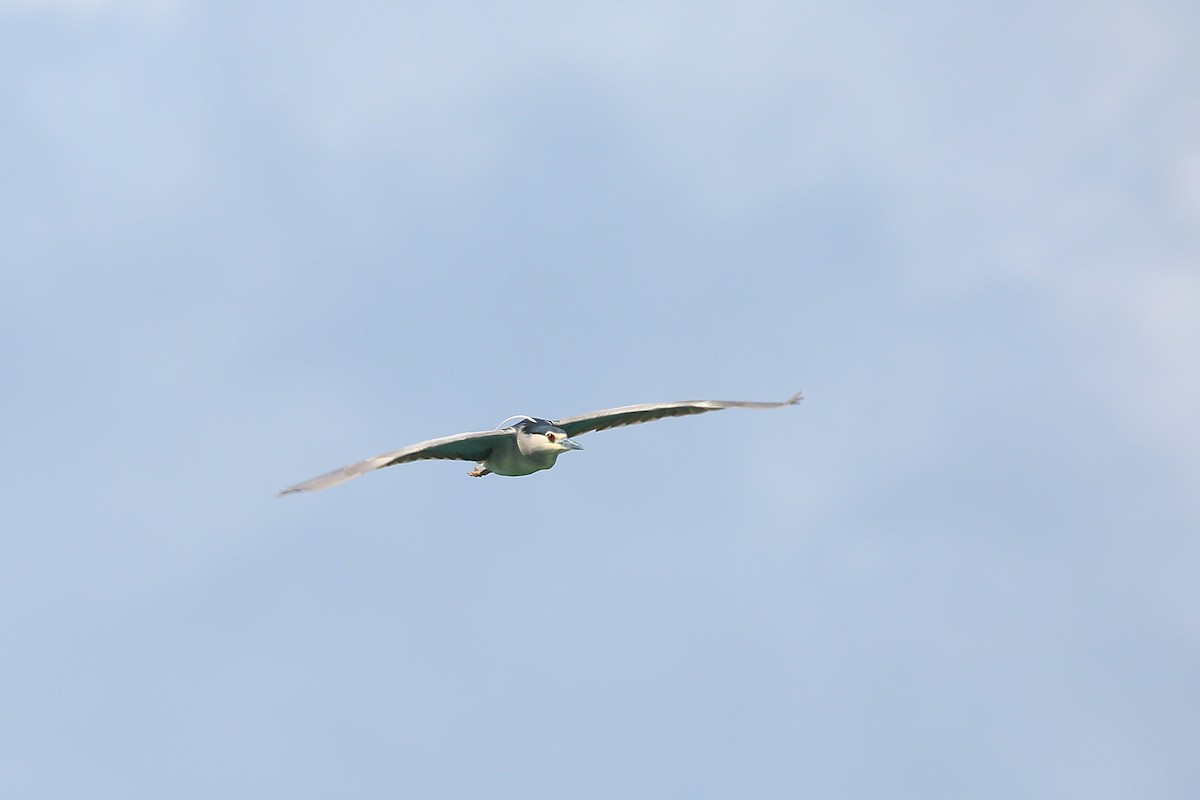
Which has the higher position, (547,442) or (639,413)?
(639,413)

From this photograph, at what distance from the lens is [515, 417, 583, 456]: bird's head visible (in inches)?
1515

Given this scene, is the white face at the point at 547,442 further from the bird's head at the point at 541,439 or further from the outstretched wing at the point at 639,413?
the outstretched wing at the point at 639,413

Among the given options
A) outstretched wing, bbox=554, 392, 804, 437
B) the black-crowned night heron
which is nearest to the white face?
the black-crowned night heron

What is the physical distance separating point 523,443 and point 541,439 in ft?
1.74

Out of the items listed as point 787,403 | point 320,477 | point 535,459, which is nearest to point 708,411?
point 787,403

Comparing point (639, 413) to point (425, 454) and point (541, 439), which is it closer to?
point (541, 439)

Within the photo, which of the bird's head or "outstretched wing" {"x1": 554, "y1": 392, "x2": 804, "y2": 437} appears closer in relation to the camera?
the bird's head

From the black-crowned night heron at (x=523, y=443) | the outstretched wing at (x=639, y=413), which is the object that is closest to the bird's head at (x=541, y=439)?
the black-crowned night heron at (x=523, y=443)

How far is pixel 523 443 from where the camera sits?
3888 centimetres

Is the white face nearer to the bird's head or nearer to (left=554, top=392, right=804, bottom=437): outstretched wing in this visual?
the bird's head

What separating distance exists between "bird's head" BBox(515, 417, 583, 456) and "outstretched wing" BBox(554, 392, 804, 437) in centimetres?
246

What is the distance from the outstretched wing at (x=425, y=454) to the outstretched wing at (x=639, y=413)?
3.14 m

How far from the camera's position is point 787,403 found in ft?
140

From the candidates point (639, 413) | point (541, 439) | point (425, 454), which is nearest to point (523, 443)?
point (541, 439)
